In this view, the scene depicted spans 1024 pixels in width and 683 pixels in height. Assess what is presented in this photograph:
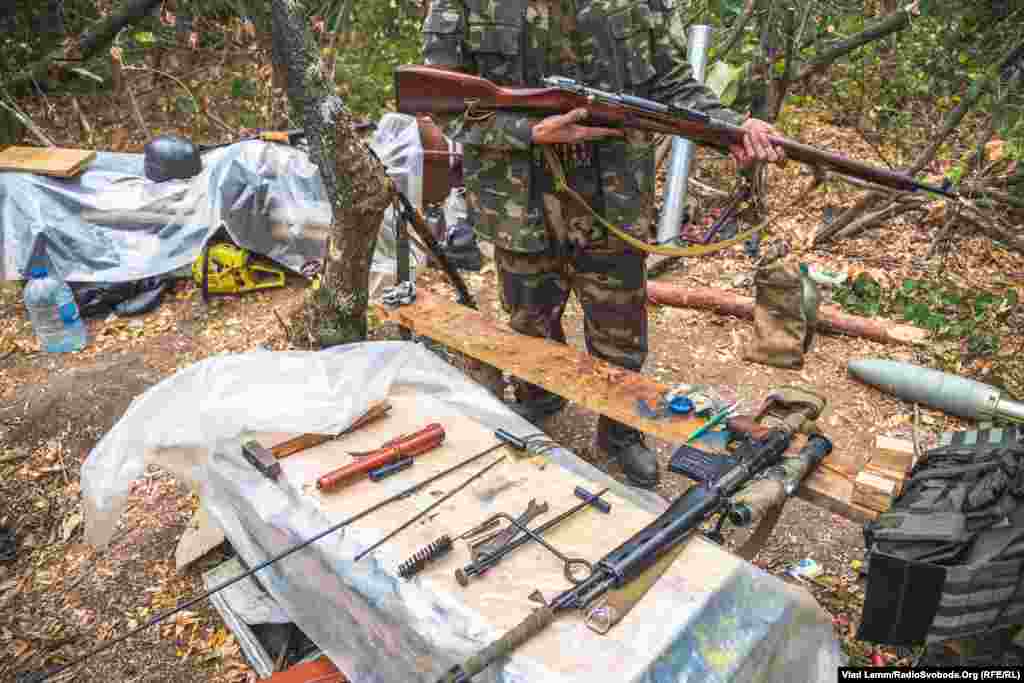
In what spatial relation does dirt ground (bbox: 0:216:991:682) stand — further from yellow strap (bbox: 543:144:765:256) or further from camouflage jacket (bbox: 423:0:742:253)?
camouflage jacket (bbox: 423:0:742:253)

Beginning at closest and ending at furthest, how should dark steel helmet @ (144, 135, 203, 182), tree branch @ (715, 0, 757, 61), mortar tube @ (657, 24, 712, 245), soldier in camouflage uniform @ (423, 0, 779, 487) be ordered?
1. soldier in camouflage uniform @ (423, 0, 779, 487)
2. mortar tube @ (657, 24, 712, 245)
3. dark steel helmet @ (144, 135, 203, 182)
4. tree branch @ (715, 0, 757, 61)

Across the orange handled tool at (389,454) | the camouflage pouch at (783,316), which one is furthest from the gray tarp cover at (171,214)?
the orange handled tool at (389,454)

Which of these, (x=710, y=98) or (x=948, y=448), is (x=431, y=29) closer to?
(x=710, y=98)

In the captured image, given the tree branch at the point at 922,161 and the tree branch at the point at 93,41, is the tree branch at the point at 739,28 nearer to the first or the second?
the tree branch at the point at 922,161

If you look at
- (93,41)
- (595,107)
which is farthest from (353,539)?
(93,41)

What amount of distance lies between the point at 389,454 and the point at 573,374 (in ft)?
3.32

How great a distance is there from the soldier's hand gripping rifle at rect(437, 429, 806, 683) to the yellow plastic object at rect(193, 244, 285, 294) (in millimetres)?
4295

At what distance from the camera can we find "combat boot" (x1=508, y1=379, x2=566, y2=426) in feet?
12.5

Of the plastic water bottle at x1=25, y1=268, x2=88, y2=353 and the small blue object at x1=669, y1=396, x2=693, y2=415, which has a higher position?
the small blue object at x1=669, y1=396, x2=693, y2=415

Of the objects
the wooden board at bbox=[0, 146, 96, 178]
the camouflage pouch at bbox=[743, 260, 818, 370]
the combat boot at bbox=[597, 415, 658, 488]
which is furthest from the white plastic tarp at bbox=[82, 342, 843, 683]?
the wooden board at bbox=[0, 146, 96, 178]

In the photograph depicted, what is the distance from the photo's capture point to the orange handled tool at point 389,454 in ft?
7.43

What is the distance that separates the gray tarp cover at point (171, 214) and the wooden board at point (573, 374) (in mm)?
2000

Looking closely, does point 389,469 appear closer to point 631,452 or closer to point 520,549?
point 520,549

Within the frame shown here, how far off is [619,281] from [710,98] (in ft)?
2.84
